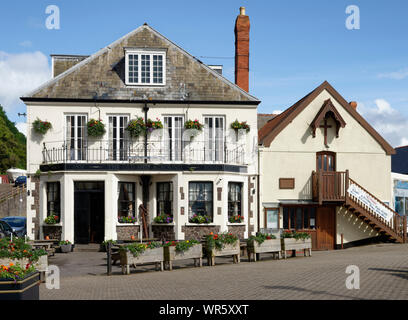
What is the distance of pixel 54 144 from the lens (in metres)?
25.5

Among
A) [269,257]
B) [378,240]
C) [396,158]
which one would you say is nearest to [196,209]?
[269,257]

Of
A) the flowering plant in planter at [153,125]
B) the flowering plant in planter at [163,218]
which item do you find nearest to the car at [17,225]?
the flowering plant in planter at [163,218]

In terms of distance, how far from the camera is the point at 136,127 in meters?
25.5

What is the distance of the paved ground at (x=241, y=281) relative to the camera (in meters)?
11.9

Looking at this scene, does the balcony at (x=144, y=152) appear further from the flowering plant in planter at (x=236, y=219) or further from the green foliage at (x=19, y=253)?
the green foliage at (x=19, y=253)

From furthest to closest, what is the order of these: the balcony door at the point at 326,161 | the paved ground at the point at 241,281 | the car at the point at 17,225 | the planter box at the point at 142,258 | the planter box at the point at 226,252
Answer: the balcony door at the point at 326,161 → the car at the point at 17,225 → the planter box at the point at 226,252 → the planter box at the point at 142,258 → the paved ground at the point at 241,281

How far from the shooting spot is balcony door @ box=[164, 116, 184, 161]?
26.1 m

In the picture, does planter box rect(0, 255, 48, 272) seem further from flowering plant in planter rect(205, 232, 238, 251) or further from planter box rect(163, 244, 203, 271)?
flowering plant in planter rect(205, 232, 238, 251)

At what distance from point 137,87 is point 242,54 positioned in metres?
6.09

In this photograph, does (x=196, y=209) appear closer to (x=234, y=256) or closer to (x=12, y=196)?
(x=234, y=256)

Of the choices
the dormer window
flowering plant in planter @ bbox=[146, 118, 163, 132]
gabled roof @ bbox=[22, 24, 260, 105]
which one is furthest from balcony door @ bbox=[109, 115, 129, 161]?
the dormer window

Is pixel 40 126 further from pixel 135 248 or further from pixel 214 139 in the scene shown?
pixel 135 248

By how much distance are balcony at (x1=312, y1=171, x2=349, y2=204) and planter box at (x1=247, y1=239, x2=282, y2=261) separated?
6.70 m

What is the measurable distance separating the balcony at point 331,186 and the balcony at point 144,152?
3882 millimetres
